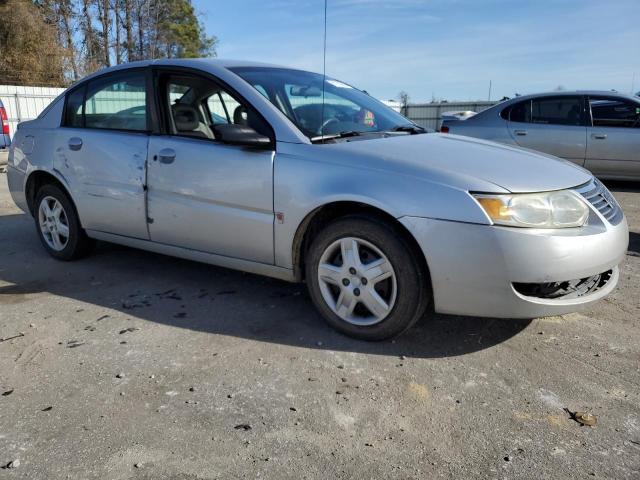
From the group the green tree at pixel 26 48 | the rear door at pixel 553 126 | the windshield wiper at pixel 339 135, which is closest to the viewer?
the windshield wiper at pixel 339 135

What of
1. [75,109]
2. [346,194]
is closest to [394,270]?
[346,194]

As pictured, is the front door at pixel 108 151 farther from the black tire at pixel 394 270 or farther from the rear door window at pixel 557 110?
the rear door window at pixel 557 110

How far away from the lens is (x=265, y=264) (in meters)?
3.56

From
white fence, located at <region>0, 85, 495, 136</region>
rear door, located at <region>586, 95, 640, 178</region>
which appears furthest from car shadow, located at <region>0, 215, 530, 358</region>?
white fence, located at <region>0, 85, 495, 136</region>

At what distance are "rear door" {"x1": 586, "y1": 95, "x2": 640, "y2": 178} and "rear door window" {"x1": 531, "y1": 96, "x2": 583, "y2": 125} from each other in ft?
0.62

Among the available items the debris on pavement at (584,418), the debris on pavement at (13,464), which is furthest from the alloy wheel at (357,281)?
the debris on pavement at (13,464)

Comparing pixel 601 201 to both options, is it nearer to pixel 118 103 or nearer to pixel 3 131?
pixel 118 103

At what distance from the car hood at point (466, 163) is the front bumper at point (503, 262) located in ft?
0.81

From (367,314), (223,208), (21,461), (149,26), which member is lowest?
(21,461)

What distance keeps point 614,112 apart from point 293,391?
24.2 ft

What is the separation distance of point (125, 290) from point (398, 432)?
2554 millimetres

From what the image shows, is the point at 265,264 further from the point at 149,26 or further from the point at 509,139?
the point at 149,26

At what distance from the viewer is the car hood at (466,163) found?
289 centimetres

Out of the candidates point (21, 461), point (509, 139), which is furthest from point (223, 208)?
point (509, 139)
